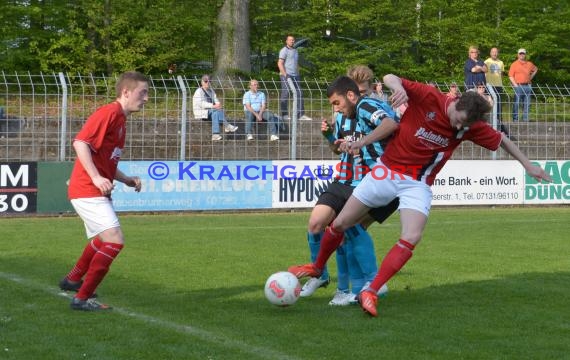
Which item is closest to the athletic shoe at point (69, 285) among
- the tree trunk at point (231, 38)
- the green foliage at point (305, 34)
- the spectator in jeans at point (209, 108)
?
the spectator in jeans at point (209, 108)

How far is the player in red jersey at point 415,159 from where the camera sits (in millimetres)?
8234

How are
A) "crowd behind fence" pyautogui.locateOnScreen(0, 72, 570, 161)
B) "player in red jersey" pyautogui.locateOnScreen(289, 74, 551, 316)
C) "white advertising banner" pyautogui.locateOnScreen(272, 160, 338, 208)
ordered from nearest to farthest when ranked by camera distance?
"player in red jersey" pyautogui.locateOnScreen(289, 74, 551, 316) < "crowd behind fence" pyautogui.locateOnScreen(0, 72, 570, 161) < "white advertising banner" pyautogui.locateOnScreen(272, 160, 338, 208)

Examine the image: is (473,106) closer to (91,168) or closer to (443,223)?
(91,168)

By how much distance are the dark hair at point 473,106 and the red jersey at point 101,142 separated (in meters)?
2.69

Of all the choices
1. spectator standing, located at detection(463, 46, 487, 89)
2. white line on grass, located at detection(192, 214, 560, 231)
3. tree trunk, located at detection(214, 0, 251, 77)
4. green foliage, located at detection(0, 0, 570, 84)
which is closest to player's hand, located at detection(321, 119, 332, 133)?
white line on grass, located at detection(192, 214, 560, 231)

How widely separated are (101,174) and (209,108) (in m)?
12.5

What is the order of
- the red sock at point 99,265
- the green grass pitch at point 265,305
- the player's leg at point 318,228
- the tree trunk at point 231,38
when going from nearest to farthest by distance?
1. the green grass pitch at point 265,305
2. the red sock at point 99,265
3. the player's leg at point 318,228
4. the tree trunk at point 231,38

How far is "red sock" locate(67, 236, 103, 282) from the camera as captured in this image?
884 centimetres

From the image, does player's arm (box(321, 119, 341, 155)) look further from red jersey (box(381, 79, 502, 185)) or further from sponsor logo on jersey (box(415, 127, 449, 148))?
sponsor logo on jersey (box(415, 127, 449, 148))

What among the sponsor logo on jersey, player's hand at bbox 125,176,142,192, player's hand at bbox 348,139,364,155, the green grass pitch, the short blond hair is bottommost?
the green grass pitch

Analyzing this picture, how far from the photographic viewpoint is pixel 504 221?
18469 mm

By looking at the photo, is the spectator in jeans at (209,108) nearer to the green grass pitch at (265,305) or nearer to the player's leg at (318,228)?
the green grass pitch at (265,305)

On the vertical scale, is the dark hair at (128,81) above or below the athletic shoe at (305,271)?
above

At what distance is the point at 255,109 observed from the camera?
21.2 meters
